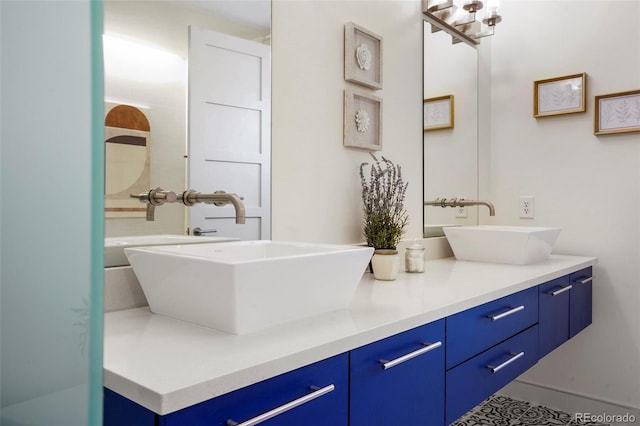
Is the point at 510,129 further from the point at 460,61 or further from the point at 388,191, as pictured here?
the point at 388,191

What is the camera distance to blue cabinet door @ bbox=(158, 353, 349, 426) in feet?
2.29

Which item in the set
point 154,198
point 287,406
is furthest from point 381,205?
point 287,406

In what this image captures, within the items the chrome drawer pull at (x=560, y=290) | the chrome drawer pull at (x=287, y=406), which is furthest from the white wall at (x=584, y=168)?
the chrome drawer pull at (x=287, y=406)

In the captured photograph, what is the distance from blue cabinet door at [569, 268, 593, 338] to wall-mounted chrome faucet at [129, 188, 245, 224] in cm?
153

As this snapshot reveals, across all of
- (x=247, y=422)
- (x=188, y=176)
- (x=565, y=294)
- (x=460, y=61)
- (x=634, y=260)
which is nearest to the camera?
(x=247, y=422)

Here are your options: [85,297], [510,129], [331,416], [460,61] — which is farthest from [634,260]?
[85,297]

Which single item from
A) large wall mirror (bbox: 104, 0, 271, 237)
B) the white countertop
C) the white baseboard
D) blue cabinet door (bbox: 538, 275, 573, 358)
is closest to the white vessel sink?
large wall mirror (bbox: 104, 0, 271, 237)

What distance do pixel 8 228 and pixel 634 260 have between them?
2.48 m

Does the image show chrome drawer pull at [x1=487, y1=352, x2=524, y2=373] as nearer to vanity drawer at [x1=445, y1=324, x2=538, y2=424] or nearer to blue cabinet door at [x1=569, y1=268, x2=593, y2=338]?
vanity drawer at [x1=445, y1=324, x2=538, y2=424]

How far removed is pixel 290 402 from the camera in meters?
0.80

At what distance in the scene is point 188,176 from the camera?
1.29 metres

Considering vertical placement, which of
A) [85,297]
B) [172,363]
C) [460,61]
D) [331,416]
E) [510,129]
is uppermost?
[460,61]

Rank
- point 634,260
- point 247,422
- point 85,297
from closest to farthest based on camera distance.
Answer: point 85,297 → point 247,422 → point 634,260

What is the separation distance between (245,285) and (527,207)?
2.10 meters
